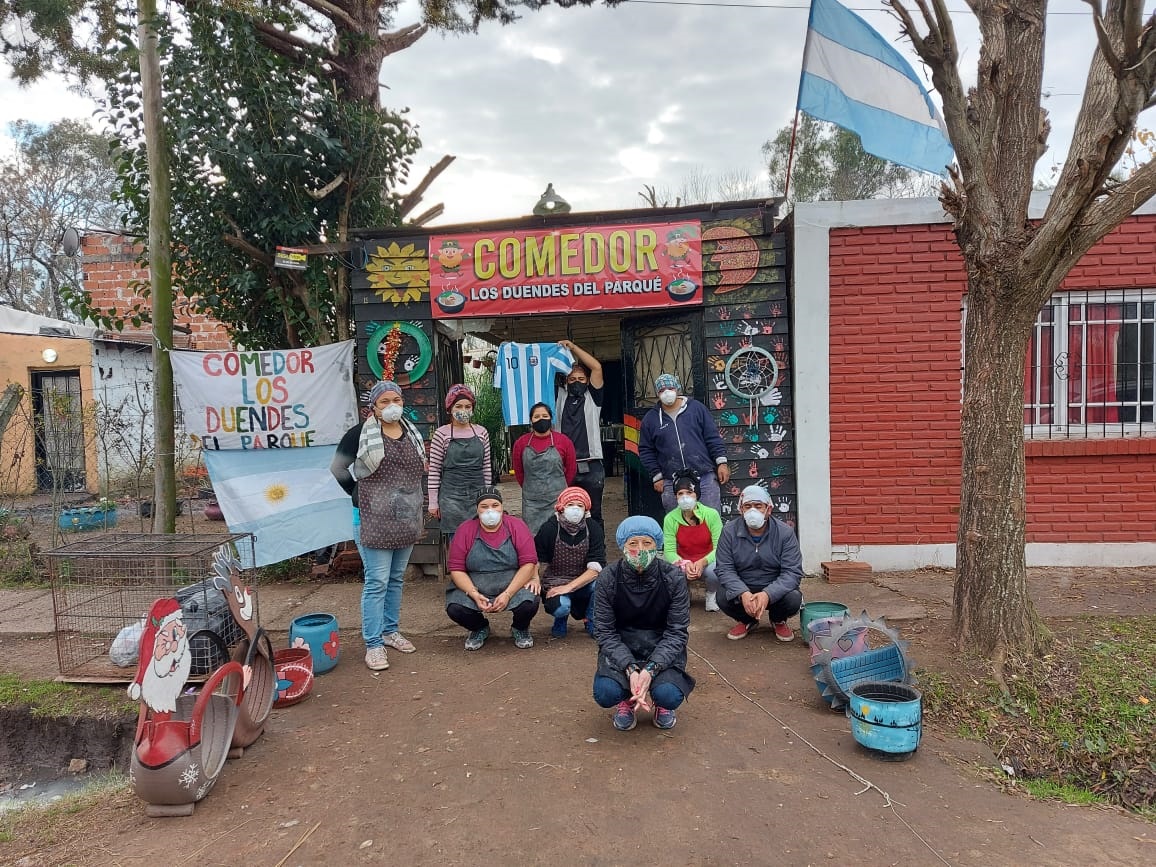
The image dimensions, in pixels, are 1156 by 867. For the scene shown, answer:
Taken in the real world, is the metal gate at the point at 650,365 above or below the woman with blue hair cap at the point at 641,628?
above

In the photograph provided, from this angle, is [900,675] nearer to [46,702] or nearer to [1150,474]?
[1150,474]

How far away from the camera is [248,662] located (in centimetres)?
386

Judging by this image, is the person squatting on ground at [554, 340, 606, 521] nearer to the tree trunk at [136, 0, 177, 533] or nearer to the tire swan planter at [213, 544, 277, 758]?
the tire swan planter at [213, 544, 277, 758]

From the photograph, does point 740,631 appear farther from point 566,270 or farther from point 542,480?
point 566,270

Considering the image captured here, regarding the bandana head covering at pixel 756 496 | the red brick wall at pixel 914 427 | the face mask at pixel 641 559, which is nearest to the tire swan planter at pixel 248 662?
the face mask at pixel 641 559

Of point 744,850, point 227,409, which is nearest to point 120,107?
point 227,409

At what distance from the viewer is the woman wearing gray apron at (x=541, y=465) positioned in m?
6.16

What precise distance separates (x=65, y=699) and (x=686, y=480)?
459cm

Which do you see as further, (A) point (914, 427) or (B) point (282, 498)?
(B) point (282, 498)

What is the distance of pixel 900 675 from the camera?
155 inches

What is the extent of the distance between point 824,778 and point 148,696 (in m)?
3.06

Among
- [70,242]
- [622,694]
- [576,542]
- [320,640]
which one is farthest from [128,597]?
[70,242]

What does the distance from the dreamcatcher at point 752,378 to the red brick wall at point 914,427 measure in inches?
23.5

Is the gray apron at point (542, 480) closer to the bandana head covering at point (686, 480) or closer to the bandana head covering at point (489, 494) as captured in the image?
the bandana head covering at point (489, 494)
